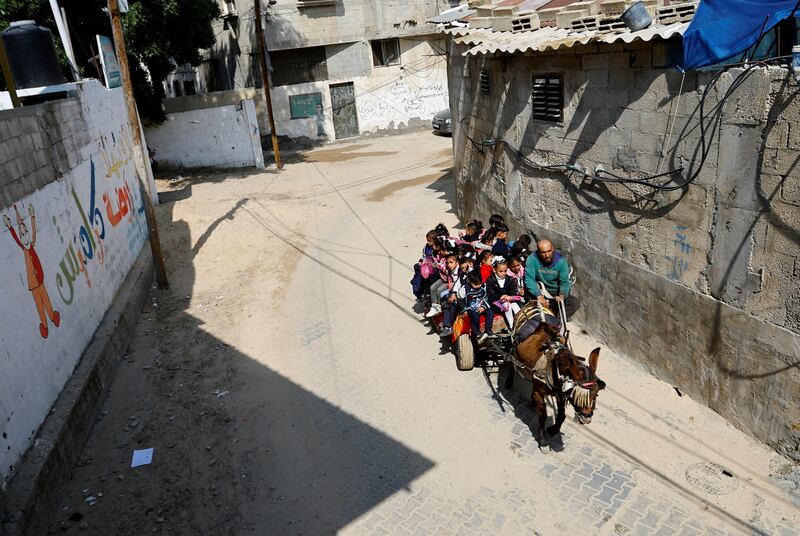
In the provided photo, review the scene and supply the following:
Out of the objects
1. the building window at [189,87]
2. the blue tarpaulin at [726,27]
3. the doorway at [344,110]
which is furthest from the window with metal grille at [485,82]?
the building window at [189,87]

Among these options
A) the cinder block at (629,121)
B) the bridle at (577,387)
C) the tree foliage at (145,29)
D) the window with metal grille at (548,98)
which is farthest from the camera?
the tree foliage at (145,29)

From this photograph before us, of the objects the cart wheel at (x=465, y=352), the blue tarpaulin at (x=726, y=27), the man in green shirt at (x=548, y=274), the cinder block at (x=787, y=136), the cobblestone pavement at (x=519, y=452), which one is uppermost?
the blue tarpaulin at (x=726, y=27)

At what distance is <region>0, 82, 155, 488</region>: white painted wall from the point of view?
19.3 ft

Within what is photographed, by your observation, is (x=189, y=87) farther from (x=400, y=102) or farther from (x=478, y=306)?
(x=478, y=306)

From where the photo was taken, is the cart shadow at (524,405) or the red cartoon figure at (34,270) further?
the red cartoon figure at (34,270)

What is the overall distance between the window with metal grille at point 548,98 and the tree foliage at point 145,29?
12.4 meters

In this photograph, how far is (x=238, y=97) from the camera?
2586 centimetres

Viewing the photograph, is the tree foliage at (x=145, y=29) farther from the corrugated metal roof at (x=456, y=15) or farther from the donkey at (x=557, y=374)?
the donkey at (x=557, y=374)

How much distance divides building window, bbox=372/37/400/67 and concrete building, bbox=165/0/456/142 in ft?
0.14

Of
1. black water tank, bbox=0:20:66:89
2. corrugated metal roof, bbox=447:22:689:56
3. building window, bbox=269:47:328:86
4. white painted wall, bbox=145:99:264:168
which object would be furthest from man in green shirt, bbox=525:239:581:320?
building window, bbox=269:47:328:86

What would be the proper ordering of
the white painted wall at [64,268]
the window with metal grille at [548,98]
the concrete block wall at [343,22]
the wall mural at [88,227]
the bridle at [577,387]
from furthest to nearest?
the concrete block wall at [343,22] → the window with metal grille at [548,98] → the wall mural at [88,227] → the white painted wall at [64,268] → the bridle at [577,387]

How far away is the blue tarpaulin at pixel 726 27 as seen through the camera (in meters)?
5.26

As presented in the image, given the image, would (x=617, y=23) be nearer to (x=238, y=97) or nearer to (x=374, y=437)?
(x=374, y=437)

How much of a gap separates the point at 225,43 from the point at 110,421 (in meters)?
24.6
